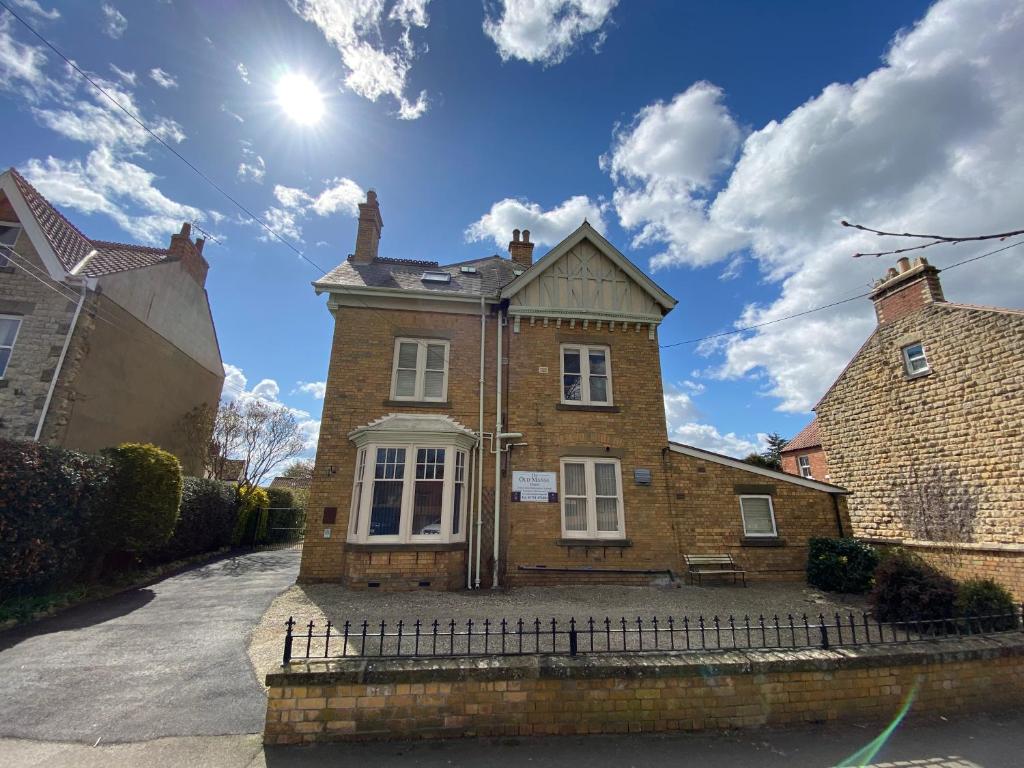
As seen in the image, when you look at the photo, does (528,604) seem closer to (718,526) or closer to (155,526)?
(718,526)

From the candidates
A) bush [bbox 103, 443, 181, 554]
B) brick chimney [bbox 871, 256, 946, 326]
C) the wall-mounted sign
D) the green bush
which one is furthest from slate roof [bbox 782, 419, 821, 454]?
bush [bbox 103, 443, 181, 554]

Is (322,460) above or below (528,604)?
above

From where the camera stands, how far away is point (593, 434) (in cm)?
1267

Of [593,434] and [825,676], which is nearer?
[825,676]

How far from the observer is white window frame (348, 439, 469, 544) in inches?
429

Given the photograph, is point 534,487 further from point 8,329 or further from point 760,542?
point 8,329

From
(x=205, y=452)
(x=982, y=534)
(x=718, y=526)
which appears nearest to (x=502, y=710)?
(x=718, y=526)

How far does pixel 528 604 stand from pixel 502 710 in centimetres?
516

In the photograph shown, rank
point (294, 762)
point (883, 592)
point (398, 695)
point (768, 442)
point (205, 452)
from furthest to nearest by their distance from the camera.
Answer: point (768, 442), point (205, 452), point (883, 592), point (398, 695), point (294, 762)

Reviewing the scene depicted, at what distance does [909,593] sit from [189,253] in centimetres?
2615

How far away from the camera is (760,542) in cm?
1212

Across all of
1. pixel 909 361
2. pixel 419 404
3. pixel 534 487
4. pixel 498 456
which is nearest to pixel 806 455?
pixel 909 361

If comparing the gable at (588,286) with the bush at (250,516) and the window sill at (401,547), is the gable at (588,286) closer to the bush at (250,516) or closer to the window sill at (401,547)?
the window sill at (401,547)

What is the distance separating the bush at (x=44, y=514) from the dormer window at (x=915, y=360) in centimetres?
2389
